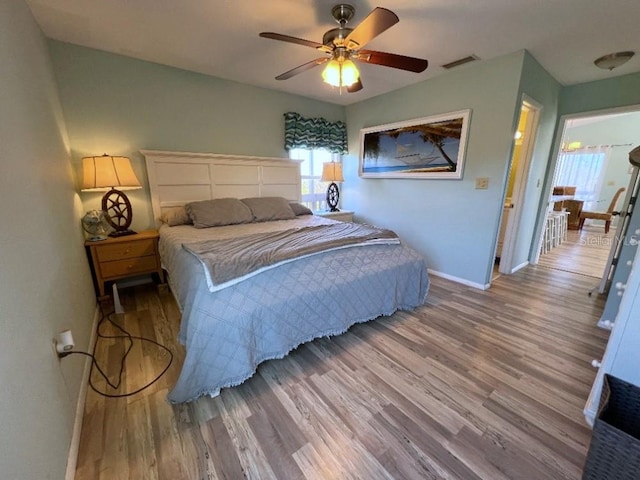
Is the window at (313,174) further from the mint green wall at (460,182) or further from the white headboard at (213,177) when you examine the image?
the mint green wall at (460,182)

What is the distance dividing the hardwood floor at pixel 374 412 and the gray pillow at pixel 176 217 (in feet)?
3.45

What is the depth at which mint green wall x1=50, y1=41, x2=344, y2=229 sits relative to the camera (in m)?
2.41

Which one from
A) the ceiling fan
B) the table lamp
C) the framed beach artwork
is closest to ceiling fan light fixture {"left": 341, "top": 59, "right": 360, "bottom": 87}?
the ceiling fan

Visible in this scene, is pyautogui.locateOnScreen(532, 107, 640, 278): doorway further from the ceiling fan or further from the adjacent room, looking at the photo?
the ceiling fan

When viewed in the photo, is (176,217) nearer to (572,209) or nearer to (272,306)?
(272,306)

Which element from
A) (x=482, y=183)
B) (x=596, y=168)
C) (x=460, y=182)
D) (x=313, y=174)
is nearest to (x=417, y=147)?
(x=460, y=182)

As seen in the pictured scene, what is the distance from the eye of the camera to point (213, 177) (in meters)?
3.16

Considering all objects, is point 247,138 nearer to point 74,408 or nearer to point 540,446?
point 74,408

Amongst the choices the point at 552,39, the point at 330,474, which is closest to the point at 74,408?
the point at 330,474

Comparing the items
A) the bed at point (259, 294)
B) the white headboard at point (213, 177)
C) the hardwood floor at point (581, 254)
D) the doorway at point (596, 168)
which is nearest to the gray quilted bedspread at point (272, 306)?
the bed at point (259, 294)

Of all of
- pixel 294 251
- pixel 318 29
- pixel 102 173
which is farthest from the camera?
pixel 102 173

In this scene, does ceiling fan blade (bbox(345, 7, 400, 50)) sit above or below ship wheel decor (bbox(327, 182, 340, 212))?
above

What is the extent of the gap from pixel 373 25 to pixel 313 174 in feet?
8.97

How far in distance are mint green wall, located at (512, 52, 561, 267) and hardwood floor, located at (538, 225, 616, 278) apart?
498mm
